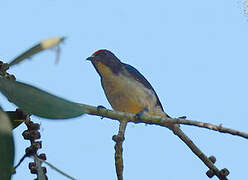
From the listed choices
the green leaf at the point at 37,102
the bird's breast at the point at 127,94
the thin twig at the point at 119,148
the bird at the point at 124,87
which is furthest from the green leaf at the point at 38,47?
the bird's breast at the point at 127,94

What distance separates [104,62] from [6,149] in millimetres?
2659

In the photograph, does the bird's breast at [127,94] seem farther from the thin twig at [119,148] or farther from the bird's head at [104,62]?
the thin twig at [119,148]

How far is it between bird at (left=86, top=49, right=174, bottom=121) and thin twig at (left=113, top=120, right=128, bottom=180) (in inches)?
54.7

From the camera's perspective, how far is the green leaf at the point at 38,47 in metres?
1.46

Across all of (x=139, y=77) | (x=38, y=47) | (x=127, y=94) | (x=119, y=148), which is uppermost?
(x=139, y=77)

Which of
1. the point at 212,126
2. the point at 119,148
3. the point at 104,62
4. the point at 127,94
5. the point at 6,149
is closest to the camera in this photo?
the point at 6,149

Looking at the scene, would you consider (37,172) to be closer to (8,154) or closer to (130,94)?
(8,154)

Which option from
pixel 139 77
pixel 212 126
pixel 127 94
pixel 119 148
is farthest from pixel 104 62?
pixel 212 126

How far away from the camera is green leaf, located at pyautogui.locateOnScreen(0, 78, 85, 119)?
147cm

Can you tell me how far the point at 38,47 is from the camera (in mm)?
1513

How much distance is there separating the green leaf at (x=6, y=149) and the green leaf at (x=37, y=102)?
2.9 inches

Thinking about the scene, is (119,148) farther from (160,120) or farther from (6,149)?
(6,149)

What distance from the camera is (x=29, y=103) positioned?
153 centimetres

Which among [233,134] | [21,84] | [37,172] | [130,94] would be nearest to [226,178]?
[233,134]
